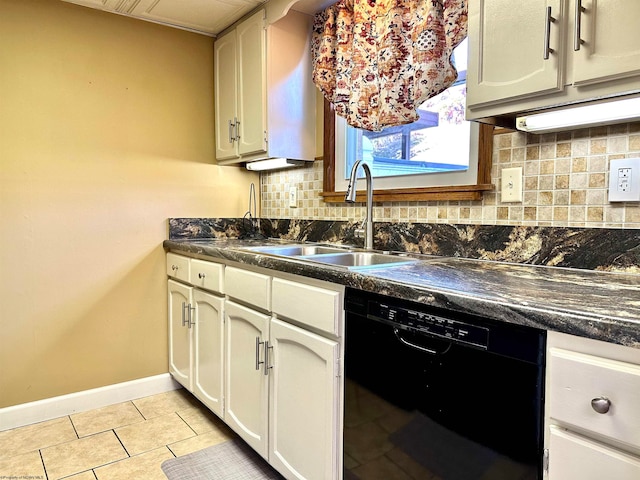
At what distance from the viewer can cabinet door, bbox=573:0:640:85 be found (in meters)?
0.99

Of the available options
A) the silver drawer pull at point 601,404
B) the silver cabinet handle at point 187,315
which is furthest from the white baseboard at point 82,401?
the silver drawer pull at point 601,404

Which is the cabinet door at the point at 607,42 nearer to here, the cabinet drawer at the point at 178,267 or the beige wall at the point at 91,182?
the cabinet drawer at the point at 178,267

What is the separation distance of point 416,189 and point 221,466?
1.41m

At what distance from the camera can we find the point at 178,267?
2.46 m

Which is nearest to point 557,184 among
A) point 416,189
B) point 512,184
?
point 512,184

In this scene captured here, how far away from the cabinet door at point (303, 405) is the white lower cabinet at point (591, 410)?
2.16 feet

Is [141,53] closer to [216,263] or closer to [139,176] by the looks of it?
[139,176]

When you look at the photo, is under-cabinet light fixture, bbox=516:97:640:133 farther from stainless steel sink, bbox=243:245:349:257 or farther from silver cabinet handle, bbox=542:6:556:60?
stainless steel sink, bbox=243:245:349:257

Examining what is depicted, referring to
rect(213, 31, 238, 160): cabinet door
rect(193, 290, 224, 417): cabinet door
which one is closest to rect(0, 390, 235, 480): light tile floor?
rect(193, 290, 224, 417): cabinet door

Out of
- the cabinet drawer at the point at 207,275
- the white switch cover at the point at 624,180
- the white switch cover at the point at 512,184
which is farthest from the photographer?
the cabinet drawer at the point at 207,275

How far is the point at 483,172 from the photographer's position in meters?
1.63

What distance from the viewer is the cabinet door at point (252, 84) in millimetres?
2291

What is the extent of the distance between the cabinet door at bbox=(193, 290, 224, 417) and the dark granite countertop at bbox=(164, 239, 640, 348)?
595 millimetres

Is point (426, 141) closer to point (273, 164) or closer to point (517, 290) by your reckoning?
point (273, 164)
